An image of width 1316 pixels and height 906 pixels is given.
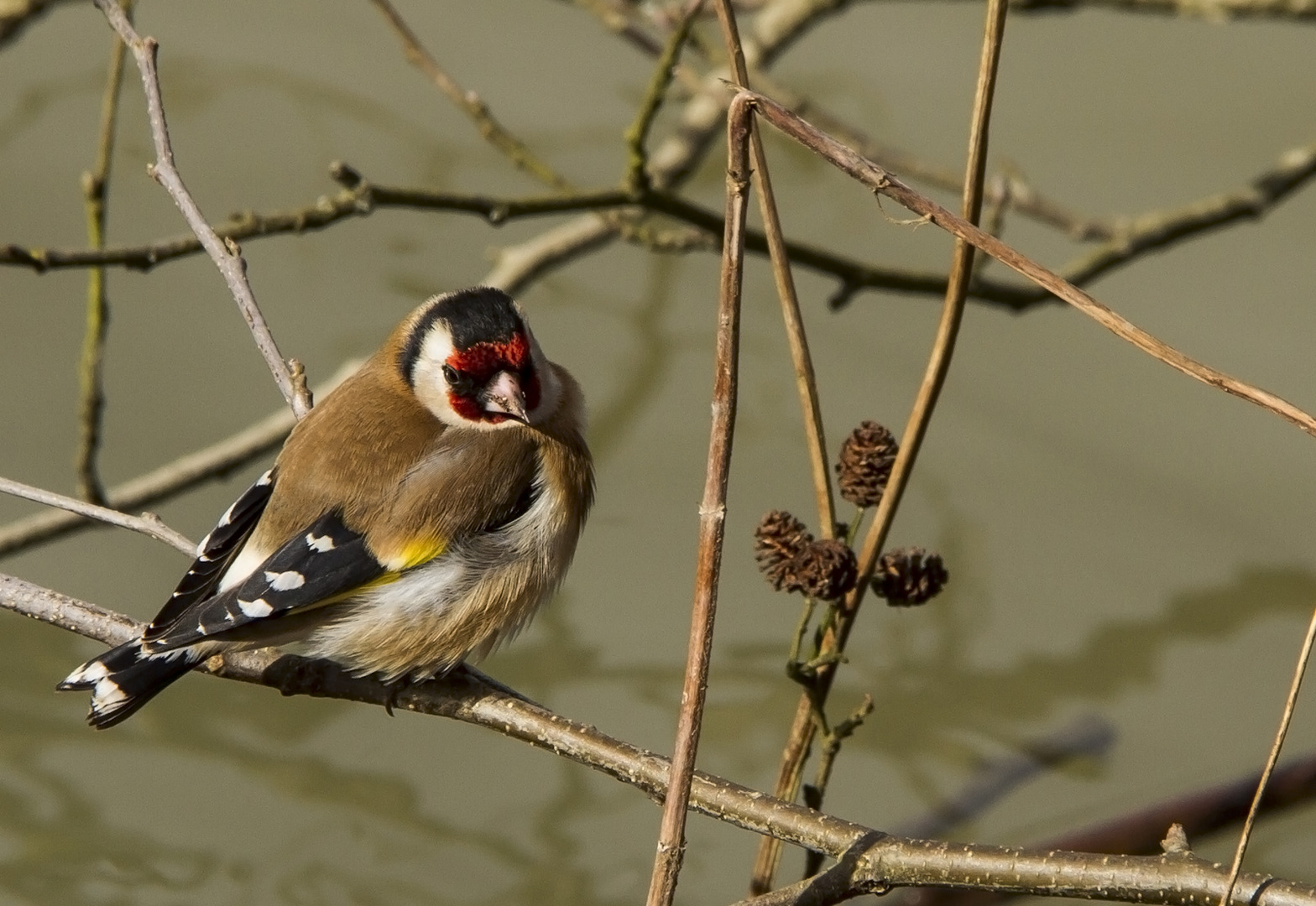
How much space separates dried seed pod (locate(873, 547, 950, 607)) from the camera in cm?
229

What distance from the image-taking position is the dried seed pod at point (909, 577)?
7.52 ft

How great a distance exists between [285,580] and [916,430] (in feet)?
3.96

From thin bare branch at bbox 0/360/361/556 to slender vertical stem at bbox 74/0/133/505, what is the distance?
230mm

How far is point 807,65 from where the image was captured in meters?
5.29

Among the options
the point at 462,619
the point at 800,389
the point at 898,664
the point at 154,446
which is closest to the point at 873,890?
the point at 800,389

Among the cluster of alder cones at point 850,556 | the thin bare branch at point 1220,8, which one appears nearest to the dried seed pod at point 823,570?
the cluster of alder cones at point 850,556

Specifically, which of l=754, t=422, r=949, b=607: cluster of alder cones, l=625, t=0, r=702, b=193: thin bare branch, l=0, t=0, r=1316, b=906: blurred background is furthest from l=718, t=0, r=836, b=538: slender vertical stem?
l=0, t=0, r=1316, b=906: blurred background

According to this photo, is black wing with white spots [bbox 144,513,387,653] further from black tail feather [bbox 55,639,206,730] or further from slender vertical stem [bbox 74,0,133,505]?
slender vertical stem [bbox 74,0,133,505]

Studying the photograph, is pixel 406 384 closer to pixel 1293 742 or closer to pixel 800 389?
pixel 800 389

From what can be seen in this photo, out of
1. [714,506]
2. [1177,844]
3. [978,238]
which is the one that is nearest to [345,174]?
[714,506]

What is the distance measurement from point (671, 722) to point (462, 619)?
0.95 metres

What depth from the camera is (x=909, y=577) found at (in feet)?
7.54

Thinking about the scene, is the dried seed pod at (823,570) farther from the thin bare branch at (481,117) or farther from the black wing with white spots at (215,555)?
the thin bare branch at (481,117)

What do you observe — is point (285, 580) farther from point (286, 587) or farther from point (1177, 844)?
point (1177, 844)
